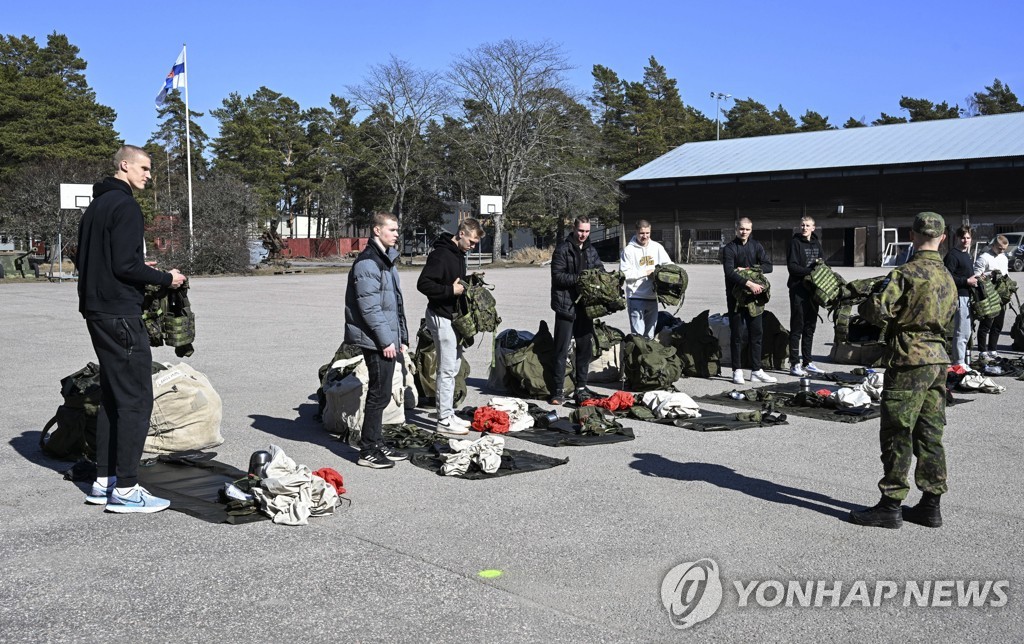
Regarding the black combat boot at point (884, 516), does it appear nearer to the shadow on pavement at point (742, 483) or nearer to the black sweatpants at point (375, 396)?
the shadow on pavement at point (742, 483)

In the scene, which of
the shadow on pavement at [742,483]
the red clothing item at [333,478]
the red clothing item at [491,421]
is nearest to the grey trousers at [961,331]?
the shadow on pavement at [742,483]

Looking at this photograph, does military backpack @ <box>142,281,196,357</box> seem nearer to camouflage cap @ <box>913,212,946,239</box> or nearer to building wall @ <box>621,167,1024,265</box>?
camouflage cap @ <box>913,212,946,239</box>

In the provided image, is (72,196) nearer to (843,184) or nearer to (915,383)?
(915,383)

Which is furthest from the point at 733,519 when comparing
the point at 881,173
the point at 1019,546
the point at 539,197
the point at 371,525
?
the point at 539,197

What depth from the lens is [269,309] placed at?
22.5 m

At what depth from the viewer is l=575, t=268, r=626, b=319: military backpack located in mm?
10047

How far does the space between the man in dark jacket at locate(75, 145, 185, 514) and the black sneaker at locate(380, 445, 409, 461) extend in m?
1.83

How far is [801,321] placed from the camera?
12328 millimetres

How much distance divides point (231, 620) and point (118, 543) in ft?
4.89

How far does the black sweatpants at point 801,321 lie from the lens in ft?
40.1

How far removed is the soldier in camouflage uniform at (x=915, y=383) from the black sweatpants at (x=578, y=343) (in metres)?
4.47

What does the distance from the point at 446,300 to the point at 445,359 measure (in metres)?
0.54

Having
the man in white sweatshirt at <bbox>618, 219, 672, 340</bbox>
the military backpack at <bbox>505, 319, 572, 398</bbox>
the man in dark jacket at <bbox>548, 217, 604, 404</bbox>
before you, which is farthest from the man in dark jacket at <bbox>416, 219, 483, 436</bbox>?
the man in white sweatshirt at <bbox>618, 219, 672, 340</bbox>

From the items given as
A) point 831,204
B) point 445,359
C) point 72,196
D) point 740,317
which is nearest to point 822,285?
point 740,317
